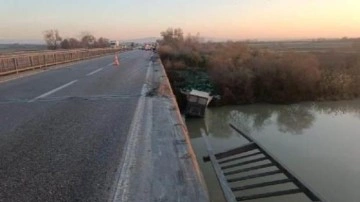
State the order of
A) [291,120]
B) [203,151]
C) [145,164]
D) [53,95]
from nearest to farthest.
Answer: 1. [145,164]
2. [53,95]
3. [203,151]
4. [291,120]

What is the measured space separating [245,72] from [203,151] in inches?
882

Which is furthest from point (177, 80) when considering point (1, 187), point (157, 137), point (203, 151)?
point (1, 187)

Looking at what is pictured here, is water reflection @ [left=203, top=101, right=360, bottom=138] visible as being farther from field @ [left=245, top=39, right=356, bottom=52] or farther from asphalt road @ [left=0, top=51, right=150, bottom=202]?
field @ [left=245, top=39, right=356, bottom=52]

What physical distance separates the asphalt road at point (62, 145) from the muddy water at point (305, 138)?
175 inches

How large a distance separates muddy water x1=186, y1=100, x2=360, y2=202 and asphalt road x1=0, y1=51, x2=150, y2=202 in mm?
4440

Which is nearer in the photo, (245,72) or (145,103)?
(145,103)

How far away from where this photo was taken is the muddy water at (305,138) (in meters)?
13.4

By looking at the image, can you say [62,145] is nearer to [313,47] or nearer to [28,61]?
[28,61]

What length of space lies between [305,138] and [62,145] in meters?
16.5

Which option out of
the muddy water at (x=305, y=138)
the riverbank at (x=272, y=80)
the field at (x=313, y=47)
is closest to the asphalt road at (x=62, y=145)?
the muddy water at (x=305, y=138)

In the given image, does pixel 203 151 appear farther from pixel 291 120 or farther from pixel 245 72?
pixel 245 72

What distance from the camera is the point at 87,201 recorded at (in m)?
4.29

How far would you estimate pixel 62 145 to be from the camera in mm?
6570

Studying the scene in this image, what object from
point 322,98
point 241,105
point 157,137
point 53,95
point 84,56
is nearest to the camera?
point 157,137
